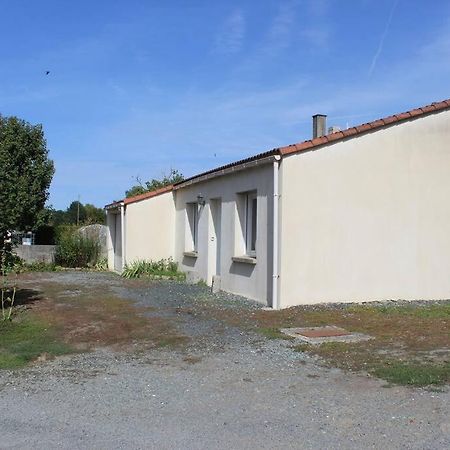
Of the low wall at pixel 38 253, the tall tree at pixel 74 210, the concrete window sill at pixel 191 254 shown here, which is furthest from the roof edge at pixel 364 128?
the tall tree at pixel 74 210

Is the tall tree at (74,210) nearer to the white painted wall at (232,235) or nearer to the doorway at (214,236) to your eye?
the white painted wall at (232,235)

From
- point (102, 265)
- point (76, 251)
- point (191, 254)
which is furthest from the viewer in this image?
point (76, 251)

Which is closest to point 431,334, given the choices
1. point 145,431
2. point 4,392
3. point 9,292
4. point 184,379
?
point 184,379

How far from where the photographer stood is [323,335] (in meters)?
8.70

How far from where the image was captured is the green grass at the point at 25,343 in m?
7.40

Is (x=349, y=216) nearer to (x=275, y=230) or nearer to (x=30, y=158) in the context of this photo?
(x=275, y=230)

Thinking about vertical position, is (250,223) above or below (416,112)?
below

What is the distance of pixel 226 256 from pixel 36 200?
11.9m

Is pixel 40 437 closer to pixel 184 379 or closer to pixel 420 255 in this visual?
pixel 184 379

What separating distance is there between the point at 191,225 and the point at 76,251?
7361mm

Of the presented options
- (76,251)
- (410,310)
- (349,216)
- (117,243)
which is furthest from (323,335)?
(76,251)

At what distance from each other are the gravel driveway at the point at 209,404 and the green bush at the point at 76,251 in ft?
56.0

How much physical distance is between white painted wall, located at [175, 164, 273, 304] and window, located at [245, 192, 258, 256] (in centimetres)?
27

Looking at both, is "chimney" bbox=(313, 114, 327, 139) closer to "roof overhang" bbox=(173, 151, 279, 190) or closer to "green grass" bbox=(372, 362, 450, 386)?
"roof overhang" bbox=(173, 151, 279, 190)
